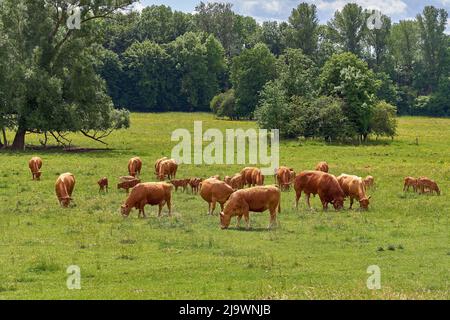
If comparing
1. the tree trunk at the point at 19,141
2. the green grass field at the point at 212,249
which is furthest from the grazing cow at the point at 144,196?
the tree trunk at the point at 19,141

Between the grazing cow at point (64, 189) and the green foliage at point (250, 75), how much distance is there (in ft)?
238

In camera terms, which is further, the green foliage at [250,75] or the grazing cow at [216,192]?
the green foliage at [250,75]

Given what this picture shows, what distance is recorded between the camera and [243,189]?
77.1 feet

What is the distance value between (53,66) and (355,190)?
35.0 meters

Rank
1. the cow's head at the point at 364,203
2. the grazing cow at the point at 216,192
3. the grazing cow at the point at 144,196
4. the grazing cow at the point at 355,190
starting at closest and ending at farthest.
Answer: the grazing cow at the point at 144,196, the grazing cow at the point at 216,192, the cow's head at the point at 364,203, the grazing cow at the point at 355,190

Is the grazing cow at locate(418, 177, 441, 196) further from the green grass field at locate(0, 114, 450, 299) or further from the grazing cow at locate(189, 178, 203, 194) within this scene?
the grazing cow at locate(189, 178, 203, 194)

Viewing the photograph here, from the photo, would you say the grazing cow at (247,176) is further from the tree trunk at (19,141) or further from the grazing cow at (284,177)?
the tree trunk at (19,141)

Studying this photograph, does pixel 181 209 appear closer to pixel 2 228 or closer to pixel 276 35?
pixel 2 228

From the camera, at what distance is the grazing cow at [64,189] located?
27109 millimetres

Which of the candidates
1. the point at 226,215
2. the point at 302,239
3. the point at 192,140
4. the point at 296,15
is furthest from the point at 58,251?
the point at 296,15

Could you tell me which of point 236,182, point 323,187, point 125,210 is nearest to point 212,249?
point 125,210

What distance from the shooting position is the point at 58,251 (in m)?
19.2

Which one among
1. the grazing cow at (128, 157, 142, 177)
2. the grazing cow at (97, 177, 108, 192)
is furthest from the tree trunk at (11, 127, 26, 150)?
the grazing cow at (97, 177, 108, 192)

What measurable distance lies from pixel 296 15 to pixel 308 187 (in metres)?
93.4
